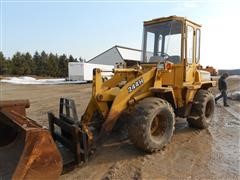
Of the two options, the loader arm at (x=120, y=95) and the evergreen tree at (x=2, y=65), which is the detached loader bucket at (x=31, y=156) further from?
the evergreen tree at (x=2, y=65)

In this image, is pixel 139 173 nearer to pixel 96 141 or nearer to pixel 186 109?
pixel 96 141

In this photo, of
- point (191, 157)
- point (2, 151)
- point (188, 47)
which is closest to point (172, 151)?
point (191, 157)

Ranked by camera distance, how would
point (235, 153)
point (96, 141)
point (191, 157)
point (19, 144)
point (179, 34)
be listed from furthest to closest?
point (179, 34) < point (235, 153) < point (191, 157) < point (96, 141) < point (19, 144)

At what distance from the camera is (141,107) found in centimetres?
475

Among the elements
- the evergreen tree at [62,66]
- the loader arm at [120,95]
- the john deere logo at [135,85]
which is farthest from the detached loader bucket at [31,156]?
the evergreen tree at [62,66]

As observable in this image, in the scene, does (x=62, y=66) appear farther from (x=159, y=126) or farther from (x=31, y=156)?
(x=31, y=156)

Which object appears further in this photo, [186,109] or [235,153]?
[186,109]

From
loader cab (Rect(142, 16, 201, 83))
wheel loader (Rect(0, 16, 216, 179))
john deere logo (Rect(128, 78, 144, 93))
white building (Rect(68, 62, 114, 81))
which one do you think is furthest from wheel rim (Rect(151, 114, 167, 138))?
white building (Rect(68, 62, 114, 81))

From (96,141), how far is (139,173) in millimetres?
867

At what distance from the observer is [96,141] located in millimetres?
4551

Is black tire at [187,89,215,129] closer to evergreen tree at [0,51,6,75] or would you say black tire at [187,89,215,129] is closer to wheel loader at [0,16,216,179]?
wheel loader at [0,16,216,179]

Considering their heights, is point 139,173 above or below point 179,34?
below

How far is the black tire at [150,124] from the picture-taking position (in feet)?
15.1

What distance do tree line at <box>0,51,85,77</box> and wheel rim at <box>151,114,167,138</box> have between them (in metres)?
39.4
